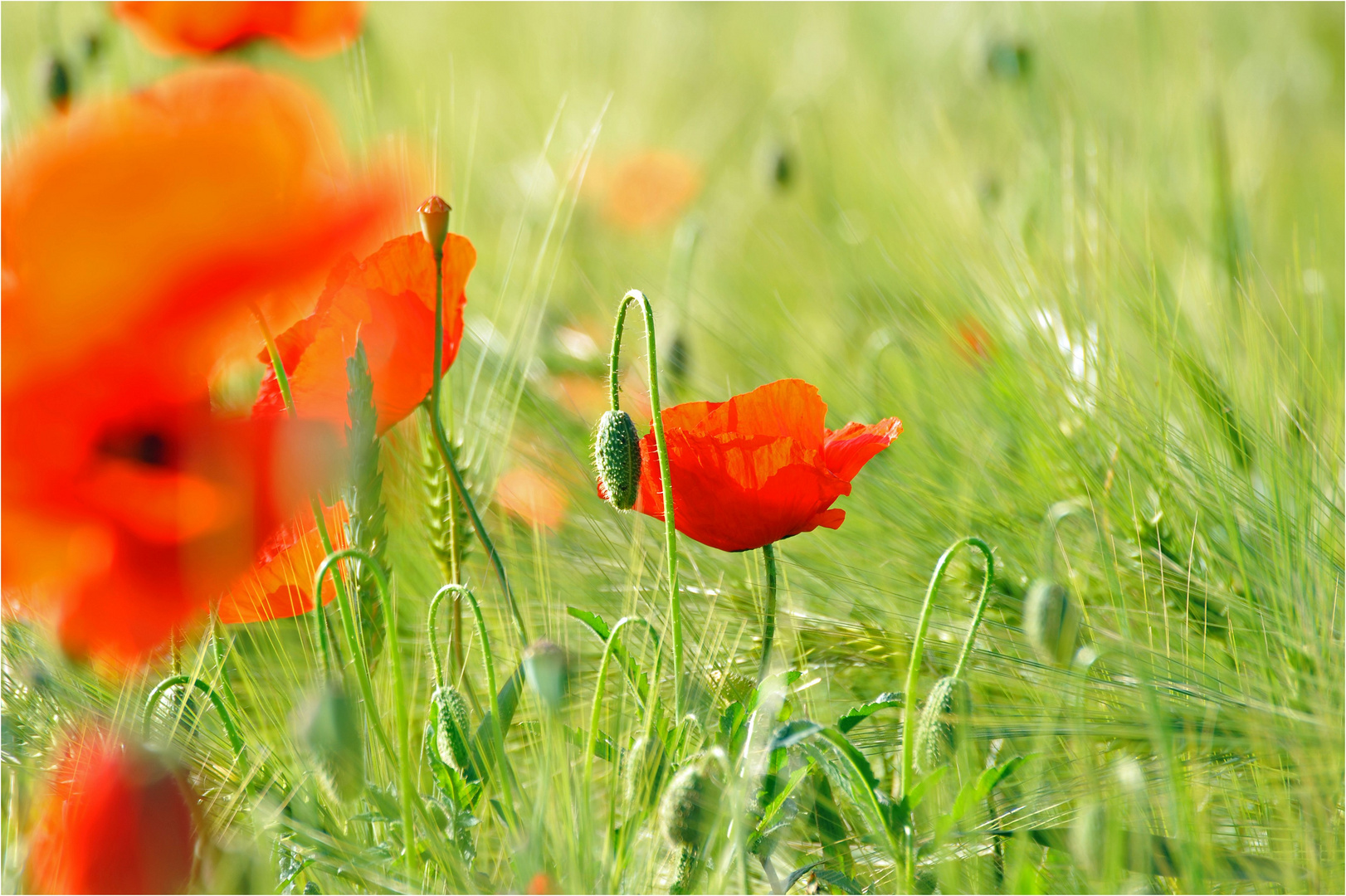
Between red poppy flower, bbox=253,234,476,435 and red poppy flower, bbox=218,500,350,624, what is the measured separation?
51 millimetres

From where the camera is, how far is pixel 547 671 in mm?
395

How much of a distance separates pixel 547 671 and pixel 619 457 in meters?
0.10

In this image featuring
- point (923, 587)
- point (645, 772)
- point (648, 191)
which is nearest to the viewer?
point (645, 772)

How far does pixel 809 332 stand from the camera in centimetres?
→ 109

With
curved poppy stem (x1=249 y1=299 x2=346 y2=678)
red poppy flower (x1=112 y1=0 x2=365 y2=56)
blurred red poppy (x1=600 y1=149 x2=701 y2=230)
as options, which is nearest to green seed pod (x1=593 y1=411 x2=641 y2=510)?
curved poppy stem (x1=249 y1=299 x2=346 y2=678)

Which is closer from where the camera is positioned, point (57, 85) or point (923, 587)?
point (923, 587)

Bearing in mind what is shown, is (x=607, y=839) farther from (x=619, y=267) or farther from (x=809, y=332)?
(x=619, y=267)

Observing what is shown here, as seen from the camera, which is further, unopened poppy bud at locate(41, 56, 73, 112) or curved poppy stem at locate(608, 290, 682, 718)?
unopened poppy bud at locate(41, 56, 73, 112)

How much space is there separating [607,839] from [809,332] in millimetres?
729

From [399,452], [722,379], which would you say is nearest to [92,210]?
[399,452]

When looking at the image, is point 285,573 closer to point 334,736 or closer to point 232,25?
point 334,736

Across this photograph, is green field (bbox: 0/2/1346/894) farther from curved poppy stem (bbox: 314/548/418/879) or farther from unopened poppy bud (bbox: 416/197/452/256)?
unopened poppy bud (bbox: 416/197/452/256)

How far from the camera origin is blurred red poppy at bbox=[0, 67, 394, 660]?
1.15 ft

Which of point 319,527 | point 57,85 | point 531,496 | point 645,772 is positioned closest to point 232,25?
point 57,85
